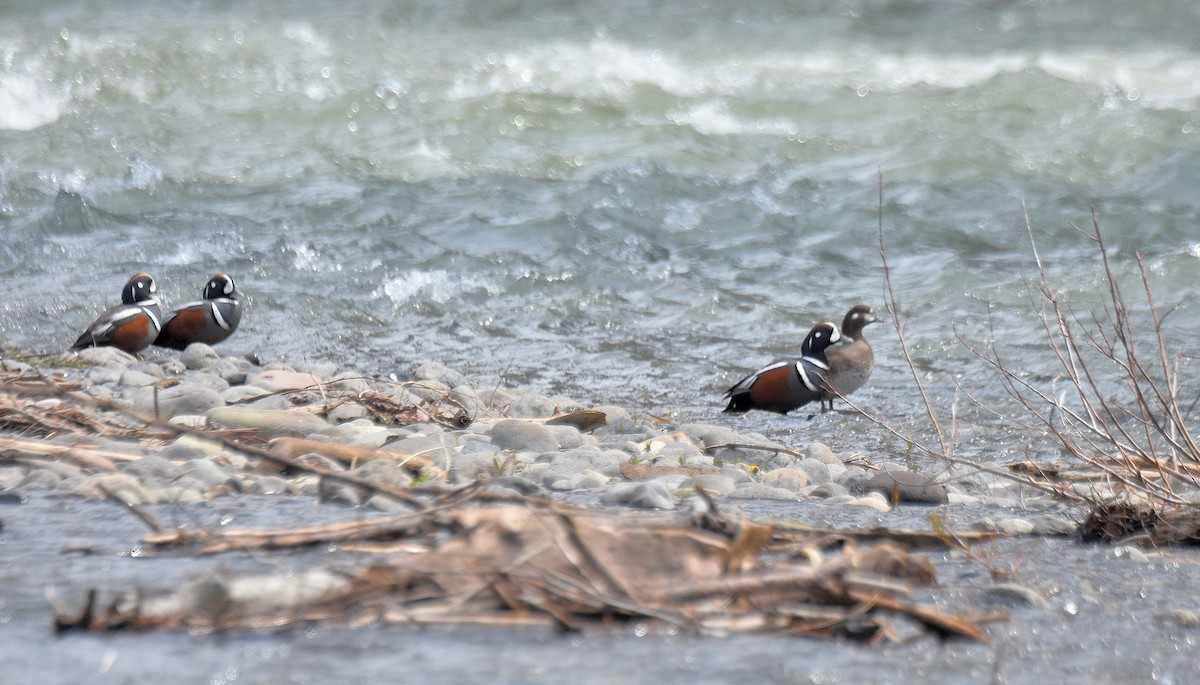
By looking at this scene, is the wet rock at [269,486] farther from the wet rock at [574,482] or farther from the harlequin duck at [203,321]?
the harlequin duck at [203,321]

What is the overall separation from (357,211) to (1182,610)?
8867mm

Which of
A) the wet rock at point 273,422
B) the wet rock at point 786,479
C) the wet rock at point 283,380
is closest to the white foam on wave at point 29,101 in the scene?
the wet rock at point 283,380

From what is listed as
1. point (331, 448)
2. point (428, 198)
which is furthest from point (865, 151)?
point (331, 448)

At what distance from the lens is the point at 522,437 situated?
4.63 meters

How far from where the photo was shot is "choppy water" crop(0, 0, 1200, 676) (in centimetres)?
805

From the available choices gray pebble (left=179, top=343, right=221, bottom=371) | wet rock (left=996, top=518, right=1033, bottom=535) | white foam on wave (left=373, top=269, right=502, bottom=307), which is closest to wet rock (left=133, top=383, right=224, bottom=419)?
gray pebble (left=179, top=343, right=221, bottom=371)

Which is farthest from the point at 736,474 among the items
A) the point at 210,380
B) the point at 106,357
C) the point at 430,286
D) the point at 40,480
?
the point at 430,286

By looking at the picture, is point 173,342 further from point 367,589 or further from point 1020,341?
point 367,589

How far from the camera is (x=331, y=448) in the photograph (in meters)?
4.02

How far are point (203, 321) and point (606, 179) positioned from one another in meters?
4.84

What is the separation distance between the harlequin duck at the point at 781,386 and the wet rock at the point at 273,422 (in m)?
2.76

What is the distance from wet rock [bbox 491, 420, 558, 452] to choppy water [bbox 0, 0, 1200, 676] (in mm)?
1450

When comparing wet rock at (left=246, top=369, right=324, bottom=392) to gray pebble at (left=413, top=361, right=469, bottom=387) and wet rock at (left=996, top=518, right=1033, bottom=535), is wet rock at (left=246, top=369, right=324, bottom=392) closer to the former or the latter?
gray pebble at (left=413, top=361, right=469, bottom=387)

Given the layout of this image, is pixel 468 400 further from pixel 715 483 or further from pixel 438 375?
pixel 715 483
